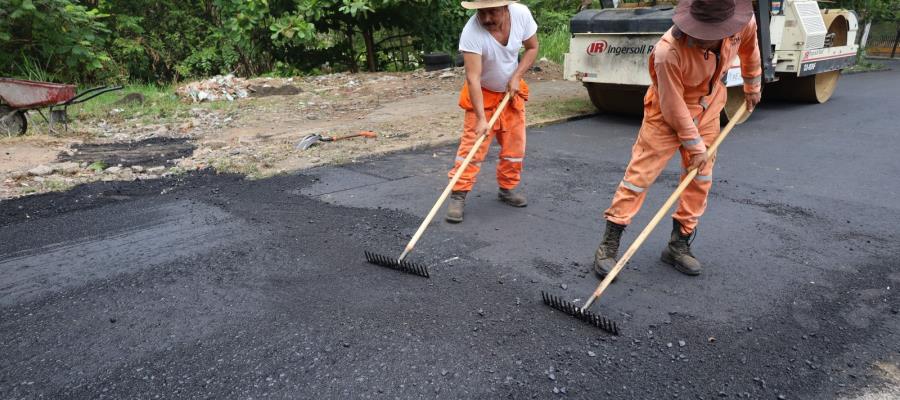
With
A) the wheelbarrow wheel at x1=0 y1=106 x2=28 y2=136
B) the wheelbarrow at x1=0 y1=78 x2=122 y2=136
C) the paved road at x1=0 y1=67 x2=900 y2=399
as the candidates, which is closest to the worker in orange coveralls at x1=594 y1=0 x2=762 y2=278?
the paved road at x1=0 y1=67 x2=900 y2=399

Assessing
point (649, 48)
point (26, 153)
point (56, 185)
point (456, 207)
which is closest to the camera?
point (456, 207)

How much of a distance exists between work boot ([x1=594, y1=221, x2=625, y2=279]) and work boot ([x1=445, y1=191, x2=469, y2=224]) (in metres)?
1.14

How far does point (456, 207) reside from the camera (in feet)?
13.6

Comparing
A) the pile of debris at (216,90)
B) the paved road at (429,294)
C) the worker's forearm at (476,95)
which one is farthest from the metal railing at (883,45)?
the worker's forearm at (476,95)

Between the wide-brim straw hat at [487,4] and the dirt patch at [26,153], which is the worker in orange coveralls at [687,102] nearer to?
the wide-brim straw hat at [487,4]

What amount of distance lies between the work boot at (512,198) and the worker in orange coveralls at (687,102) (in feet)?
3.94

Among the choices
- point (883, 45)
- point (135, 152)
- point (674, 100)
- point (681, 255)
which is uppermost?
point (674, 100)

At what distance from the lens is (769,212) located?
166 inches

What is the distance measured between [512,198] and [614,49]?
11.1 feet

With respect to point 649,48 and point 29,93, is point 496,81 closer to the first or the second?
point 649,48

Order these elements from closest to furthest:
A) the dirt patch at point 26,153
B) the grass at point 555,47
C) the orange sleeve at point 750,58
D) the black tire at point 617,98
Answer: the orange sleeve at point 750,58 < the dirt patch at point 26,153 < the black tire at point 617,98 < the grass at point 555,47

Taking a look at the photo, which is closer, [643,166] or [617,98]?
[643,166]

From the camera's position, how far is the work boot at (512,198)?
441 cm

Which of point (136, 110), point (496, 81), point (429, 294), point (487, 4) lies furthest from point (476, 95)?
point (136, 110)
